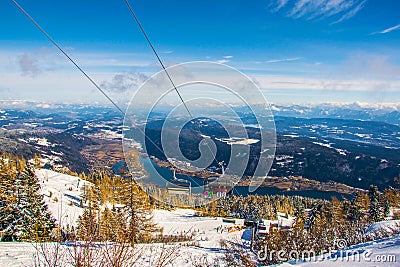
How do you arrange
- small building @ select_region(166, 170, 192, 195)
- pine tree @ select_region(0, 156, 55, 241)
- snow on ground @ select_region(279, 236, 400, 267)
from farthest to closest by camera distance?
pine tree @ select_region(0, 156, 55, 241) → small building @ select_region(166, 170, 192, 195) → snow on ground @ select_region(279, 236, 400, 267)

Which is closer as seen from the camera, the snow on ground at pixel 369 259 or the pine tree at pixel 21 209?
the snow on ground at pixel 369 259

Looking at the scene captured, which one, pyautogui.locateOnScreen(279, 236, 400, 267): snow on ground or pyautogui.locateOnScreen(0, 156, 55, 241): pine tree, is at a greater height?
pyautogui.locateOnScreen(279, 236, 400, 267): snow on ground

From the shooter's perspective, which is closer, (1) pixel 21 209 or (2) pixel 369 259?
(2) pixel 369 259

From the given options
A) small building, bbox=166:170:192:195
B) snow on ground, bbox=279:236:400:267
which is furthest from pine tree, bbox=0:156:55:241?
snow on ground, bbox=279:236:400:267

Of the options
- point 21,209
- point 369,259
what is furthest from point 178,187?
point 21,209

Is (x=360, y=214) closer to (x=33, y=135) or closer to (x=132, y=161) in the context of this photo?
(x=132, y=161)

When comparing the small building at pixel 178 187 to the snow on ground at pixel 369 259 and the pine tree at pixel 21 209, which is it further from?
the pine tree at pixel 21 209

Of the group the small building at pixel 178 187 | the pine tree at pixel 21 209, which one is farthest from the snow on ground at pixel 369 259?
the pine tree at pixel 21 209

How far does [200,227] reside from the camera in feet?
132

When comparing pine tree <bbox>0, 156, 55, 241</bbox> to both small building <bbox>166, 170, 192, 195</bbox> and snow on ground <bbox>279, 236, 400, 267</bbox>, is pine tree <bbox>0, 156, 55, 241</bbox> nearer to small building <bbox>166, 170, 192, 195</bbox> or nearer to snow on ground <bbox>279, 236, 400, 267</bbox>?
small building <bbox>166, 170, 192, 195</bbox>

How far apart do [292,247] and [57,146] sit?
589ft

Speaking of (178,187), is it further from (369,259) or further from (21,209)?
(21,209)

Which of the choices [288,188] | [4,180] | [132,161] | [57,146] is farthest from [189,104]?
[57,146]

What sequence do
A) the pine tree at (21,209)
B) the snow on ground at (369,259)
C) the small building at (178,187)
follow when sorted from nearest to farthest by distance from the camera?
the snow on ground at (369,259)
the small building at (178,187)
the pine tree at (21,209)
